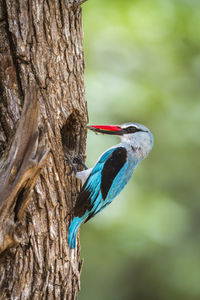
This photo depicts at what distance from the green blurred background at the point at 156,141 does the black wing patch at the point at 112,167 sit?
9.15ft

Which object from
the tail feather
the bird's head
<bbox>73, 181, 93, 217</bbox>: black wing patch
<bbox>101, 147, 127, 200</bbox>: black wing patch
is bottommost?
the tail feather

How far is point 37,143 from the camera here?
323 centimetres

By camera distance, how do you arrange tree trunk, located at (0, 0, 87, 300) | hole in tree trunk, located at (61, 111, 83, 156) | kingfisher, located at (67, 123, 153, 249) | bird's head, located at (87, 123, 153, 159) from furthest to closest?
1. bird's head, located at (87, 123, 153, 159)
2. hole in tree trunk, located at (61, 111, 83, 156)
3. kingfisher, located at (67, 123, 153, 249)
4. tree trunk, located at (0, 0, 87, 300)

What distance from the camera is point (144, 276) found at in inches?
340

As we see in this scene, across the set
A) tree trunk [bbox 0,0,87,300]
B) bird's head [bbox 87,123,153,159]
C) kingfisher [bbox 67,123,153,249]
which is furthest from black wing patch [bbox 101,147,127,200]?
tree trunk [bbox 0,0,87,300]

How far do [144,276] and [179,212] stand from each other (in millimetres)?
1528

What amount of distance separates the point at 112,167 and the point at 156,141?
4.22 m

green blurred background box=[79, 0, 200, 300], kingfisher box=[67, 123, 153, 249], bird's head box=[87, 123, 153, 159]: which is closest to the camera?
kingfisher box=[67, 123, 153, 249]

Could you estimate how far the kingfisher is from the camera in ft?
13.6

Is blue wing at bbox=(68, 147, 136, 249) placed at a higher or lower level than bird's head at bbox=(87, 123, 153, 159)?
lower

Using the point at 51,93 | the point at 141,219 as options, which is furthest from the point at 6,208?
the point at 141,219

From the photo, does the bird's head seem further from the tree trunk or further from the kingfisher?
the tree trunk

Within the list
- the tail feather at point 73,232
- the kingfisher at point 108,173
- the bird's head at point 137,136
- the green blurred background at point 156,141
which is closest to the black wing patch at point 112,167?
the kingfisher at point 108,173

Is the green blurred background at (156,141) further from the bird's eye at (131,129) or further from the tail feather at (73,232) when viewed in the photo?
the tail feather at (73,232)
